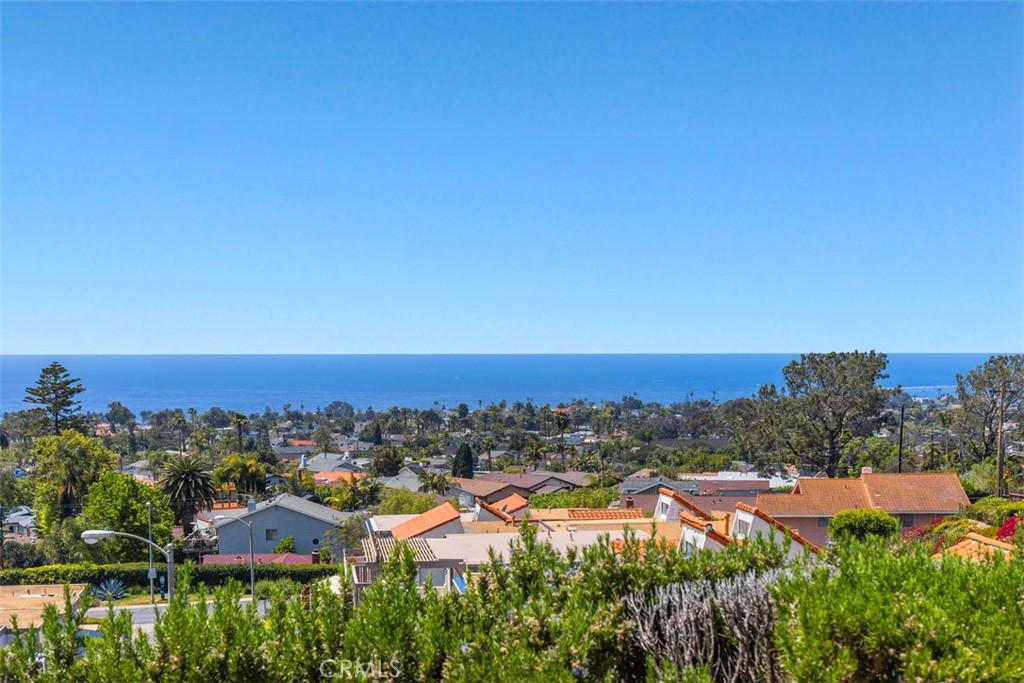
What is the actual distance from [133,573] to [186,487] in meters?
13.8

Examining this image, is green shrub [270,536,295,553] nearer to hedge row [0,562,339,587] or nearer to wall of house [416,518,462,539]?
hedge row [0,562,339,587]

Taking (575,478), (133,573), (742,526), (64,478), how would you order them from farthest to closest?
(575,478), (64,478), (133,573), (742,526)

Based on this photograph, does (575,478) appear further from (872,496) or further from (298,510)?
(872,496)

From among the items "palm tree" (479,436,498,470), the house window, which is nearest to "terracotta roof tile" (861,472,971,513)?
the house window

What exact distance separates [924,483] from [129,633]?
109 ft

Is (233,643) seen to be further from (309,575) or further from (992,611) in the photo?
(309,575)

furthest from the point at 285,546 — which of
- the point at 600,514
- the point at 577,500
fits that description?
the point at 600,514

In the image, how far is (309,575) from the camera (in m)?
41.3

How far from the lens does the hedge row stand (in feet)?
134

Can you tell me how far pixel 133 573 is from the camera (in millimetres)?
41719

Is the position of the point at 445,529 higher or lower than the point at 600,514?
lower

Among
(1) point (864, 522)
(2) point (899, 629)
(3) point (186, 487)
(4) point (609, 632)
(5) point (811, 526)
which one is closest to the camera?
(2) point (899, 629)

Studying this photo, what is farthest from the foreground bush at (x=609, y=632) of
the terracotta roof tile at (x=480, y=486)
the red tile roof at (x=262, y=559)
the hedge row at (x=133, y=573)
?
the terracotta roof tile at (x=480, y=486)

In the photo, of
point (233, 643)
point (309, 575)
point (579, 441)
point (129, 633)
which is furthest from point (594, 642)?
point (579, 441)
